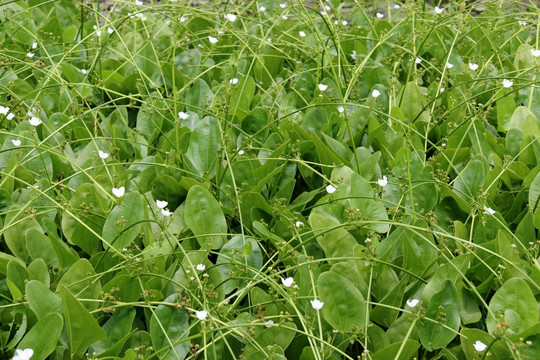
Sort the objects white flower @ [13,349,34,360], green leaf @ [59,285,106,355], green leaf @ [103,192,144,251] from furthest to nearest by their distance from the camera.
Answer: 1. green leaf @ [103,192,144,251]
2. green leaf @ [59,285,106,355]
3. white flower @ [13,349,34,360]

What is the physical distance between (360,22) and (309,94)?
84 cm

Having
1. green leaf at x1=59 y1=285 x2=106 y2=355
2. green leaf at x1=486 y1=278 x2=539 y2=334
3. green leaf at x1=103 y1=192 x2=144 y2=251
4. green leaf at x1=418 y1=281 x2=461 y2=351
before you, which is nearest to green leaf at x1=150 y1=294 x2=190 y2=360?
green leaf at x1=59 y1=285 x2=106 y2=355

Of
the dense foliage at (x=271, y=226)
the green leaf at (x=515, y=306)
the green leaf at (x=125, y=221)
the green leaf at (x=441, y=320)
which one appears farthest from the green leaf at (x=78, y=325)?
the green leaf at (x=515, y=306)

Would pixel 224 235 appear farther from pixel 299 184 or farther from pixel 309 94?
pixel 309 94

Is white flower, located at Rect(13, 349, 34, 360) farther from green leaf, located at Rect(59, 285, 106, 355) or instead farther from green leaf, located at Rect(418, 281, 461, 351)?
green leaf, located at Rect(418, 281, 461, 351)

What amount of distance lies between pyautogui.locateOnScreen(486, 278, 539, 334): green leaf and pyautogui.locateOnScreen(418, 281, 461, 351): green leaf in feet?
0.25

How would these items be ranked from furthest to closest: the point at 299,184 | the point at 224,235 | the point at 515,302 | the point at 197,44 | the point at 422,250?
Answer: the point at 197,44
the point at 299,184
the point at 224,235
the point at 422,250
the point at 515,302

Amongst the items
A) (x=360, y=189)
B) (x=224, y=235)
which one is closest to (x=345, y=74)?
(x=360, y=189)

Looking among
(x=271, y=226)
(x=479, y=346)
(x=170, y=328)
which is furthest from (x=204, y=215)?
(x=479, y=346)

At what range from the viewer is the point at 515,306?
1.43 meters

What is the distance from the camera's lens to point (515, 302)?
1427 mm

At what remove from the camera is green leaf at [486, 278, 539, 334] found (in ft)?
4.57

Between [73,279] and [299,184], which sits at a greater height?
[73,279]

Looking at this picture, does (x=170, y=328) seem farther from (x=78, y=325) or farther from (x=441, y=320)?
(x=441, y=320)
